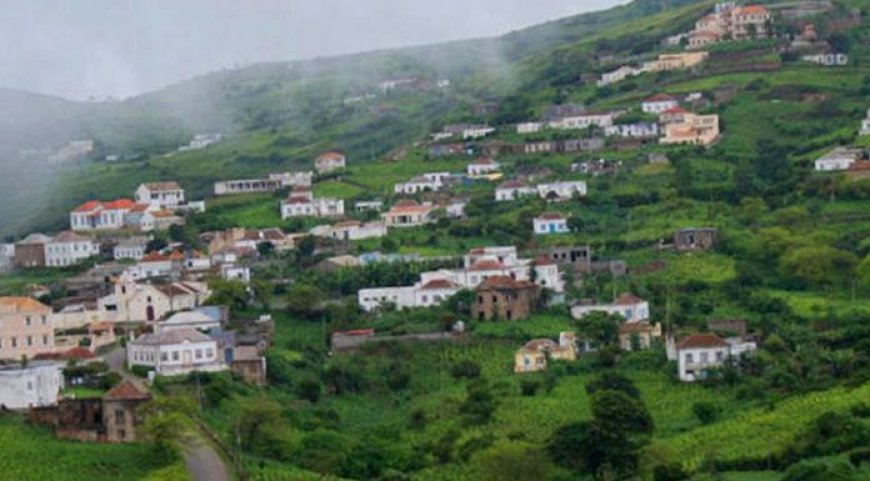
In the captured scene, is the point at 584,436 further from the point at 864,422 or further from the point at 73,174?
the point at 73,174

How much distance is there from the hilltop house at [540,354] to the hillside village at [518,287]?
0.27 feet

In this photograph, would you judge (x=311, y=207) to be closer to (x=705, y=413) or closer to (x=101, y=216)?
(x=101, y=216)

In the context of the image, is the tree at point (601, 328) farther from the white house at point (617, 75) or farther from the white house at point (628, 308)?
the white house at point (617, 75)

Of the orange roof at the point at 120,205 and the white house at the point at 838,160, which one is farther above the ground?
the white house at the point at 838,160

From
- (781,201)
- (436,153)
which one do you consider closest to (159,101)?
(436,153)

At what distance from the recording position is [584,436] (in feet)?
135

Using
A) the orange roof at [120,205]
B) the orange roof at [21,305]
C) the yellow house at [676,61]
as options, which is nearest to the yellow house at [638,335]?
the orange roof at [21,305]

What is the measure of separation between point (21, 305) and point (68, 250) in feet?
62.7

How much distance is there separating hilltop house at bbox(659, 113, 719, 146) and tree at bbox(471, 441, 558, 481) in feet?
122

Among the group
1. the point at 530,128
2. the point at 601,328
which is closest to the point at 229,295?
the point at 601,328

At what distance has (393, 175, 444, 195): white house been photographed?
75125mm

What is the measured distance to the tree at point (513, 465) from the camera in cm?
3906

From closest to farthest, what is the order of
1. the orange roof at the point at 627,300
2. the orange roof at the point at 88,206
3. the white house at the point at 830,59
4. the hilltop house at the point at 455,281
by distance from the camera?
the orange roof at the point at 627,300
the hilltop house at the point at 455,281
the orange roof at the point at 88,206
the white house at the point at 830,59

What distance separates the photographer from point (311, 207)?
241ft
